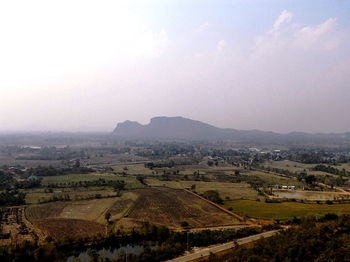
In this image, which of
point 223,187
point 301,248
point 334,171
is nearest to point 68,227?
point 301,248

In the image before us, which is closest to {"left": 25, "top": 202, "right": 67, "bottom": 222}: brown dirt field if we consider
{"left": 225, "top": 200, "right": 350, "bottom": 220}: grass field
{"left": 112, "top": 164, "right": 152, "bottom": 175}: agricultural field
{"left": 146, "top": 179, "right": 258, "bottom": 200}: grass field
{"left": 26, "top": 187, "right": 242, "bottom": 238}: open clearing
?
{"left": 26, "top": 187, "right": 242, "bottom": 238}: open clearing

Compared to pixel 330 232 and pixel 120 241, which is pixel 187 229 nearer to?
pixel 120 241

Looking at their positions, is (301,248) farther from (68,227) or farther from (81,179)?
(81,179)

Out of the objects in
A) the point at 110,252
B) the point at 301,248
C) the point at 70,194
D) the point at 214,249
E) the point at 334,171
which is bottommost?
the point at 110,252

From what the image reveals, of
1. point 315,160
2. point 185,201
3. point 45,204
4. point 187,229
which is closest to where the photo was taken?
point 187,229

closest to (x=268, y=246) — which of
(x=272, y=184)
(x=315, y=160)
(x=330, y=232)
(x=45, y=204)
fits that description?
(x=330, y=232)

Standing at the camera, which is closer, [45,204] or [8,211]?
[8,211]
